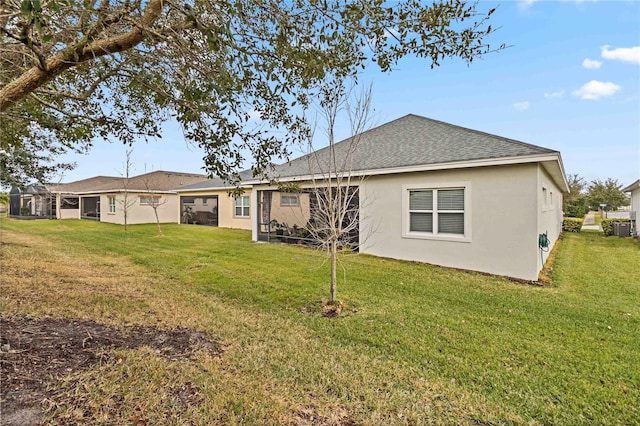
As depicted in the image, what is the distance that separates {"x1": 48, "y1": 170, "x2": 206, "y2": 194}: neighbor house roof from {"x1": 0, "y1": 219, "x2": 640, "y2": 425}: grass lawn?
17.9 m

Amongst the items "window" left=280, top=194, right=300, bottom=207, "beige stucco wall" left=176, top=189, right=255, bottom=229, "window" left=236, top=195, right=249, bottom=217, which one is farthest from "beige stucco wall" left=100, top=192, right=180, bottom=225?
"window" left=280, top=194, right=300, bottom=207

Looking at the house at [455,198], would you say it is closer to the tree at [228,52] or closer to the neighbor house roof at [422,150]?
the neighbor house roof at [422,150]

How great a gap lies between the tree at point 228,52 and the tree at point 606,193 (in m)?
37.9

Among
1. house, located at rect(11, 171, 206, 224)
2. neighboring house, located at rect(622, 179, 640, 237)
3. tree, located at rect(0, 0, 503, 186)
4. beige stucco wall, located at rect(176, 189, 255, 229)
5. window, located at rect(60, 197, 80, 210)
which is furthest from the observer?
window, located at rect(60, 197, 80, 210)

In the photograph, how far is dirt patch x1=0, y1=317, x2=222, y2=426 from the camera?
251cm

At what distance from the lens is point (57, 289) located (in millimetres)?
6020

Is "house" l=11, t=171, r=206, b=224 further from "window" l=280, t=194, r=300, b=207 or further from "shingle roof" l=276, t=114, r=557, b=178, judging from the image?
"shingle roof" l=276, t=114, r=557, b=178

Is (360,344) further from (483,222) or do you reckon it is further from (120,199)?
(120,199)

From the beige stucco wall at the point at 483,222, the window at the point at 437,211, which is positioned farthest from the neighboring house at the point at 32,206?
the window at the point at 437,211

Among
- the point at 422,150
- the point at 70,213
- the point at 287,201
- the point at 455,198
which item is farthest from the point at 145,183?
the point at 455,198

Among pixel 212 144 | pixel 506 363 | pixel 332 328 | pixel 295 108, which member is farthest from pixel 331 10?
pixel 506 363

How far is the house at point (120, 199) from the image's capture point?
24703mm

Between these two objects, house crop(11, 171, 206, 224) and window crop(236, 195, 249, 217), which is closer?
window crop(236, 195, 249, 217)

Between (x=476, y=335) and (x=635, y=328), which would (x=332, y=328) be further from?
(x=635, y=328)
